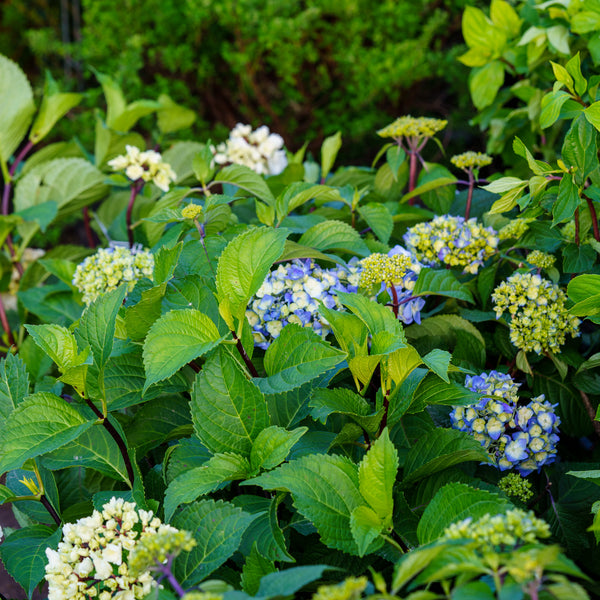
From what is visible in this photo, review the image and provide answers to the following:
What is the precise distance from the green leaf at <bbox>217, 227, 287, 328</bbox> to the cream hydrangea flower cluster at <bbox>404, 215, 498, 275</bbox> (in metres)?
0.44

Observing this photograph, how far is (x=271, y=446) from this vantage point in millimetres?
914

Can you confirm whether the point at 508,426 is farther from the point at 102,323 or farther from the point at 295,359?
the point at 102,323

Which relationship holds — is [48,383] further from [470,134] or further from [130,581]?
[470,134]

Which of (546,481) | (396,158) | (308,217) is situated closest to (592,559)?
(546,481)

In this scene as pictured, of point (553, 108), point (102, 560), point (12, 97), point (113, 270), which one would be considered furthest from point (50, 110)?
point (102, 560)

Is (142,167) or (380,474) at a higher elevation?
(142,167)

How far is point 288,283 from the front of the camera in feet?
3.82

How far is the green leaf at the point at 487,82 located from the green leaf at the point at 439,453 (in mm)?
1179

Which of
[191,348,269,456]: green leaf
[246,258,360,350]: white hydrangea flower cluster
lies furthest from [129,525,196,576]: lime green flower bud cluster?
[246,258,360,350]: white hydrangea flower cluster

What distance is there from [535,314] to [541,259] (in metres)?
0.14

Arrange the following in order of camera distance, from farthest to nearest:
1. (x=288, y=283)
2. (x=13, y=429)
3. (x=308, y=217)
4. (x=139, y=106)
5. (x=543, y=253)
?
(x=139, y=106) < (x=308, y=217) < (x=543, y=253) < (x=288, y=283) < (x=13, y=429)

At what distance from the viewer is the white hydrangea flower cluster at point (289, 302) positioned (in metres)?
1.13

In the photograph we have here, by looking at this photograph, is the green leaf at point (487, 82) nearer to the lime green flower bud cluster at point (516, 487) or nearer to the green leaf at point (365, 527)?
the lime green flower bud cluster at point (516, 487)

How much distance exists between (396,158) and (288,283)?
637mm
